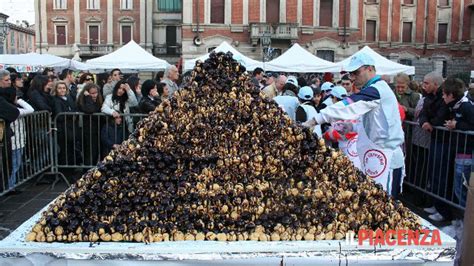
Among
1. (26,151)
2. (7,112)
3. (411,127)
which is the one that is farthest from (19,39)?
(411,127)

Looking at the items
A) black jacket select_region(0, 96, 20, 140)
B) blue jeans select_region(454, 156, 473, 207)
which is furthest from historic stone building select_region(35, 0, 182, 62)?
blue jeans select_region(454, 156, 473, 207)

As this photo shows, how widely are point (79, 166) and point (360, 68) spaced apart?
5214 mm

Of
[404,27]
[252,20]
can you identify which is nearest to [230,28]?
[252,20]

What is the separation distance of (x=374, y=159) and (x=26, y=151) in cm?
511

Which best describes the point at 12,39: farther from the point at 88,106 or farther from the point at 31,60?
the point at 88,106

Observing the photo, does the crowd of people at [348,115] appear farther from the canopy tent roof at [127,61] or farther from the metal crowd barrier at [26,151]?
the canopy tent roof at [127,61]

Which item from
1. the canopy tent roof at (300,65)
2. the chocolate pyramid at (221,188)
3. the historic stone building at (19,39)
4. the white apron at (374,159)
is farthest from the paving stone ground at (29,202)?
the historic stone building at (19,39)

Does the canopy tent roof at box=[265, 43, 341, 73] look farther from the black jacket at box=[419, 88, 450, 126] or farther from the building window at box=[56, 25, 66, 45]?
the building window at box=[56, 25, 66, 45]

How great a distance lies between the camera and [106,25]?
4888 cm

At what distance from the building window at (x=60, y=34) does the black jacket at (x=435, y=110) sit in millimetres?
47977

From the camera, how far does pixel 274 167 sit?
9.06ft

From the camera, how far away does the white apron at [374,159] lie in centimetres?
414

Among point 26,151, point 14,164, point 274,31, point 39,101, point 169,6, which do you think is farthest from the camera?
point 169,6

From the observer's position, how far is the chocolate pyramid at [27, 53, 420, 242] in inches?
103
